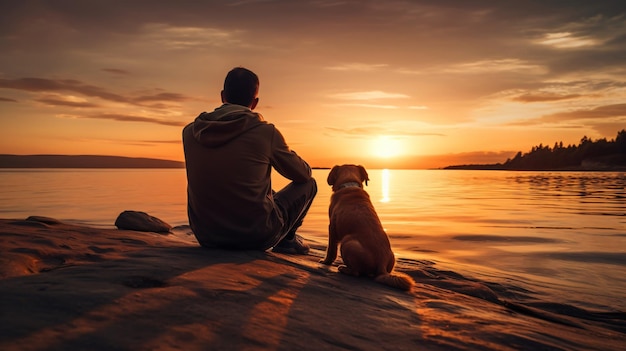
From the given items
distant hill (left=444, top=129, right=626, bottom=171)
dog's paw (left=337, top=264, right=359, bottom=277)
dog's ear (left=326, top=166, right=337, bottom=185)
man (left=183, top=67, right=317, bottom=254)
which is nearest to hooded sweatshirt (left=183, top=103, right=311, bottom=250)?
man (left=183, top=67, right=317, bottom=254)

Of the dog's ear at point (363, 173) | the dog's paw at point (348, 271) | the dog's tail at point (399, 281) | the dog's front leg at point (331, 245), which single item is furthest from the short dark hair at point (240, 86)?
the dog's tail at point (399, 281)

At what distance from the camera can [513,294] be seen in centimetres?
510

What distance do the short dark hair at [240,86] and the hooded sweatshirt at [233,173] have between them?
0.75 ft

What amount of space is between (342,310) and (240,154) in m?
2.11

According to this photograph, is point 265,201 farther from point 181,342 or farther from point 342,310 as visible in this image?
point 181,342

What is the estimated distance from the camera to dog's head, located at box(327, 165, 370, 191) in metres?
5.75

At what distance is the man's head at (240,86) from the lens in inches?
187

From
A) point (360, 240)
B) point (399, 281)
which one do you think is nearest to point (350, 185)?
point (360, 240)

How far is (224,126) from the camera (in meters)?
4.32

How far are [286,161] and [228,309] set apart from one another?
8.07 ft

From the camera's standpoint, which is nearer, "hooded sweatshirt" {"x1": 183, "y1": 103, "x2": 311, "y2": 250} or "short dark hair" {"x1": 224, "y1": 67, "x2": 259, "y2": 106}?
"hooded sweatshirt" {"x1": 183, "y1": 103, "x2": 311, "y2": 250}

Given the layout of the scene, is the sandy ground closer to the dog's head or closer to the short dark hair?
the dog's head

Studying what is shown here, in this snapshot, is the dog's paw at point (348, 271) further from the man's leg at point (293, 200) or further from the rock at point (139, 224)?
the rock at point (139, 224)

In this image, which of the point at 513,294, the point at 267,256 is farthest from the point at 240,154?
the point at 513,294
